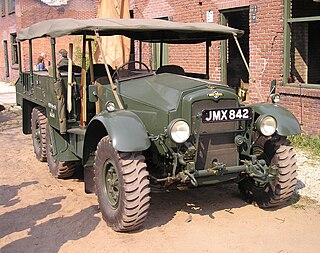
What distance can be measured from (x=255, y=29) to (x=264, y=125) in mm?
5279

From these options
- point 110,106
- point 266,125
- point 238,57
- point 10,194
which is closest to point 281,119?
point 266,125

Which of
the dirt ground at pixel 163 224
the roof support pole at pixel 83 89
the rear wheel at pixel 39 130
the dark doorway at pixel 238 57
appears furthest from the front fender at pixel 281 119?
the dark doorway at pixel 238 57

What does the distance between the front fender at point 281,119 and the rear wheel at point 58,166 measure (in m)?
2.80

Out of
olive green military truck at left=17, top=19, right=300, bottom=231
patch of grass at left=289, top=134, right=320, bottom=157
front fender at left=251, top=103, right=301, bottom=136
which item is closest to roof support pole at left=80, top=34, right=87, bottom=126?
olive green military truck at left=17, top=19, right=300, bottom=231

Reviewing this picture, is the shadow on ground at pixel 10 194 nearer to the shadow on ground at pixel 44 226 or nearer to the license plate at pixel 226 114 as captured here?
the shadow on ground at pixel 44 226

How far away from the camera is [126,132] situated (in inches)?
180

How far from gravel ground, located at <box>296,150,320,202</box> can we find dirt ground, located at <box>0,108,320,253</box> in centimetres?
33

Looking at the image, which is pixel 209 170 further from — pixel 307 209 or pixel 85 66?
pixel 85 66

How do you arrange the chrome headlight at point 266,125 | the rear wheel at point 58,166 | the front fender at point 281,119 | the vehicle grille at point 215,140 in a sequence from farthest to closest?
the rear wheel at point 58,166, the front fender at point 281,119, the chrome headlight at point 266,125, the vehicle grille at point 215,140

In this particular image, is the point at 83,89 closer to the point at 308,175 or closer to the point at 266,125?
the point at 266,125

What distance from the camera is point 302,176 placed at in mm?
6703

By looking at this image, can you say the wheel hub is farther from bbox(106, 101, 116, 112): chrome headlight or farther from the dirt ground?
bbox(106, 101, 116, 112): chrome headlight

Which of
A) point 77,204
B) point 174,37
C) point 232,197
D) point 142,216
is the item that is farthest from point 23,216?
point 174,37

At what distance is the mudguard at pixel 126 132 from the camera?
4492mm
